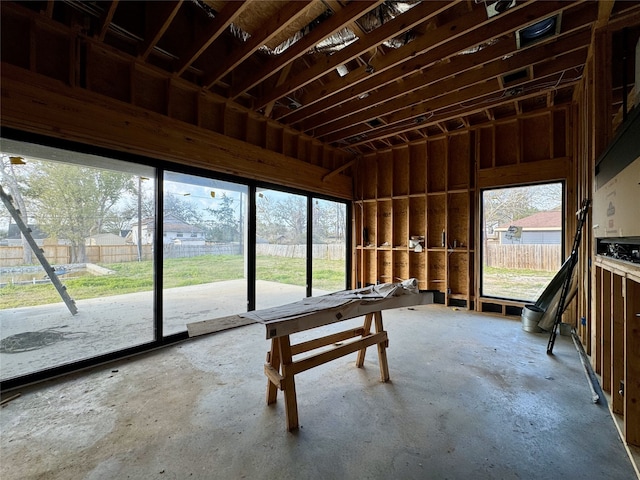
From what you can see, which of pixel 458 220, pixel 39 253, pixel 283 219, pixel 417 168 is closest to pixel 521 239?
pixel 458 220

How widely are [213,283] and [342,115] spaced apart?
12.1 ft

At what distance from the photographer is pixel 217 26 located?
2.73m

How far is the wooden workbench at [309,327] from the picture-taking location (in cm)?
200

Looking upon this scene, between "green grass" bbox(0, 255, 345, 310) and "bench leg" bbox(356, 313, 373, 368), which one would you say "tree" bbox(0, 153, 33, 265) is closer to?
"green grass" bbox(0, 255, 345, 310)

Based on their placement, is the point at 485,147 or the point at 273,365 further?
the point at 485,147

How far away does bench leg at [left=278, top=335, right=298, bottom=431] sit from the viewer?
2000mm

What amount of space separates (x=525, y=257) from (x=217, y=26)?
5927mm

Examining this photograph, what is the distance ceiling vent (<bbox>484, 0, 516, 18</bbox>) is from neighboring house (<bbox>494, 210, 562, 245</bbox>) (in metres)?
3.67

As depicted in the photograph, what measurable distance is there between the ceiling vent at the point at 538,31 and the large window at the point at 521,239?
2770mm

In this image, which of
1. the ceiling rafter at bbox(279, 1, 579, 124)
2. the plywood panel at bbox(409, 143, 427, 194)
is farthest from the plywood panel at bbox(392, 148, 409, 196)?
the ceiling rafter at bbox(279, 1, 579, 124)

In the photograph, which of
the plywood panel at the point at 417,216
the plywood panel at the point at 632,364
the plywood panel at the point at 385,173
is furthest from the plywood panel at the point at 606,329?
the plywood panel at the point at 385,173

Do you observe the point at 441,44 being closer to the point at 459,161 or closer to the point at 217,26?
the point at 217,26

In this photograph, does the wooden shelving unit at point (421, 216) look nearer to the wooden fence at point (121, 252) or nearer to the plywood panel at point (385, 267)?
the plywood panel at point (385, 267)

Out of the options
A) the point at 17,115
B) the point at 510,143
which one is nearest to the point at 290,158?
the point at 17,115
